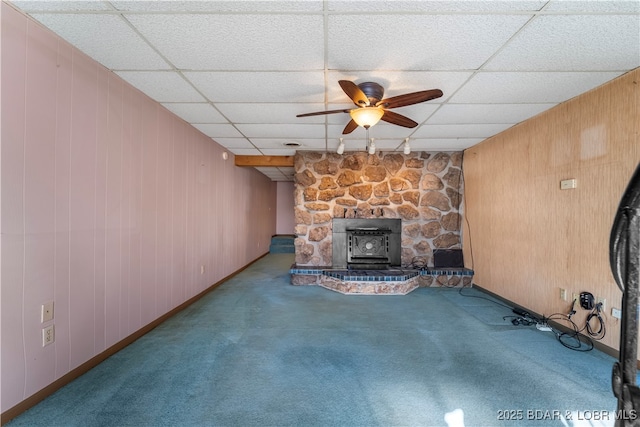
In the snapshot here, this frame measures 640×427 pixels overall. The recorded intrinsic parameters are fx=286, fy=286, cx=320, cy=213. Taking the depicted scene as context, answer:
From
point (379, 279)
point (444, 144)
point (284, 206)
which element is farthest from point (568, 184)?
point (284, 206)

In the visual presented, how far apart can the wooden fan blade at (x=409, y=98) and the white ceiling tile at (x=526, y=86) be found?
455 mm

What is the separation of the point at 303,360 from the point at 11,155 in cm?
220

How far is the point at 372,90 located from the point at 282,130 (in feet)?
5.23

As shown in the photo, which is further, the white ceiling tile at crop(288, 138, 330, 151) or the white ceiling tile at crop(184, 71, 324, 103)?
the white ceiling tile at crop(288, 138, 330, 151)

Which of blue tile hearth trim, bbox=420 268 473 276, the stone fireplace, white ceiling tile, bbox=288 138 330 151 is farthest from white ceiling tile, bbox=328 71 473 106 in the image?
blue tile hearth trim, bbox=420 268 473 276

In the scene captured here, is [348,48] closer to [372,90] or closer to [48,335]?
[372,90]

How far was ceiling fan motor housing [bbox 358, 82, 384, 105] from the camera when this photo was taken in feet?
7.27

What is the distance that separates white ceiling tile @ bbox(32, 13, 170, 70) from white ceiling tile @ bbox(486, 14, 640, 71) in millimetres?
2369

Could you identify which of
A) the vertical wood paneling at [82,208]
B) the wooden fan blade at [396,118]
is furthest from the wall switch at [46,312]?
the wooden fan blade at [396,118]

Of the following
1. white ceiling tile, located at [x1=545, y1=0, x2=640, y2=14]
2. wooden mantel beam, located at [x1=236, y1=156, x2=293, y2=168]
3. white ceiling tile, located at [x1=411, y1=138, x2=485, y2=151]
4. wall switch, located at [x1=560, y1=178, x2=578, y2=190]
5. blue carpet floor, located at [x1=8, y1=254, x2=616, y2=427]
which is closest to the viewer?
white ceiling tile, located at [x1=545, y1=0, x2=640, y2=14]

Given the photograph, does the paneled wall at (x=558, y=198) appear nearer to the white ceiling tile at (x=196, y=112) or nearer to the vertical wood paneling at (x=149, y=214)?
the white ceiling tile at (x=196, y=112)

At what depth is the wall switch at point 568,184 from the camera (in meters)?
2.61

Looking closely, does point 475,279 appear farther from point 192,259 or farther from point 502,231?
point 192,259

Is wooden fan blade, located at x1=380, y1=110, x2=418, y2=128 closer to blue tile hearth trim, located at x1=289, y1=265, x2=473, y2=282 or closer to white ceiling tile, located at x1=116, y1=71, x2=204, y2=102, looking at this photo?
white ceiling tile, located at x1=116, y1=71, x2=204, y2=102
